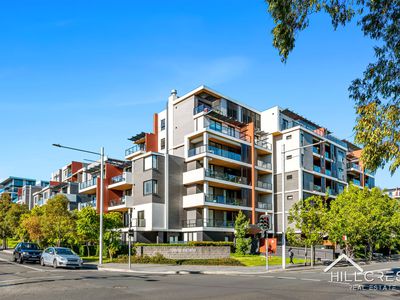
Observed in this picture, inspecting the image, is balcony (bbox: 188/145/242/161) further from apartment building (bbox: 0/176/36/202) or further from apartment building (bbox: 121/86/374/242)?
apartment building (bbox: 0/176/36/202)

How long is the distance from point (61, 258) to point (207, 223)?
21.0 m

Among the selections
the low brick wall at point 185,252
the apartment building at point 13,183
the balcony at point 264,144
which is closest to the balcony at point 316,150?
the balcony at point 264,144

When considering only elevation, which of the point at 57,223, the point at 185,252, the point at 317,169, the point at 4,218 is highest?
the point at 317,169

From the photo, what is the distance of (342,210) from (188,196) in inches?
655

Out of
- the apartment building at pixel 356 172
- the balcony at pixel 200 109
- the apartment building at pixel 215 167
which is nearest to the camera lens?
the apartment building at pixel 215 167

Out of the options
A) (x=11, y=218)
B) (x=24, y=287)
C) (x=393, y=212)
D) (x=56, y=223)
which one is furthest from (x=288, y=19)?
(x=11, y=218)

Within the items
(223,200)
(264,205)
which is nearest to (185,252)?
(223,200)

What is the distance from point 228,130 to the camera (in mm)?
53219

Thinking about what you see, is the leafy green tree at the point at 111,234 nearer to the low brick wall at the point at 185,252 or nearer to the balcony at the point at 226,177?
the low brick wall at the point at 185,252

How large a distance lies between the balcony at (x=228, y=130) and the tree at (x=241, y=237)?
35.3 ft

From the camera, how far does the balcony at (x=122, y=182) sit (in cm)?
5159

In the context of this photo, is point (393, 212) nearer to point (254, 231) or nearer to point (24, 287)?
point (254, 231)

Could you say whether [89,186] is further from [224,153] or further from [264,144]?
[264,144]

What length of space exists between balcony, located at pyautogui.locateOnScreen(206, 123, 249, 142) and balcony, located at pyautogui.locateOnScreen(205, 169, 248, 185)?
4.96 m
